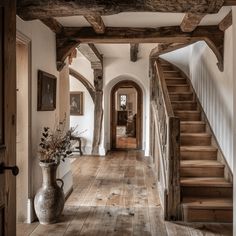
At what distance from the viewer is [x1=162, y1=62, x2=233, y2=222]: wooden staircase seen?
3.59 m

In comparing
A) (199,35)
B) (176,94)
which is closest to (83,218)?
(199,35)

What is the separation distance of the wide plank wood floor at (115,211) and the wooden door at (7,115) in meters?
1.68

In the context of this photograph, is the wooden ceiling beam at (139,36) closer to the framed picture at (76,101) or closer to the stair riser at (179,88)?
the stair riser at (179,88)

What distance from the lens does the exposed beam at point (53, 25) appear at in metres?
3.64

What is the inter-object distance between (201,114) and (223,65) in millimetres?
1649

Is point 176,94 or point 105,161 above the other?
point 176,94

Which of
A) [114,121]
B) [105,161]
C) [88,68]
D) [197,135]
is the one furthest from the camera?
[114,121]

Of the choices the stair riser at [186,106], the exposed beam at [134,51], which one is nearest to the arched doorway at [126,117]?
the exposed beam at [134,51]

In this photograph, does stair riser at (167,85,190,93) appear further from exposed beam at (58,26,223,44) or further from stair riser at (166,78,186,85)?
exposed beam at (58,26,223,44)

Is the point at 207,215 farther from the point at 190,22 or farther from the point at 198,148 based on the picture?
the point at 190,22

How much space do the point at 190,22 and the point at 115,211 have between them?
8.19 feet

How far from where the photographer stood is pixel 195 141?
16.4ft

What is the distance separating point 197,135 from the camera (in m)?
5.00

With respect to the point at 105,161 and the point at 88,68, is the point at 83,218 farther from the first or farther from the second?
the point at 88,68
